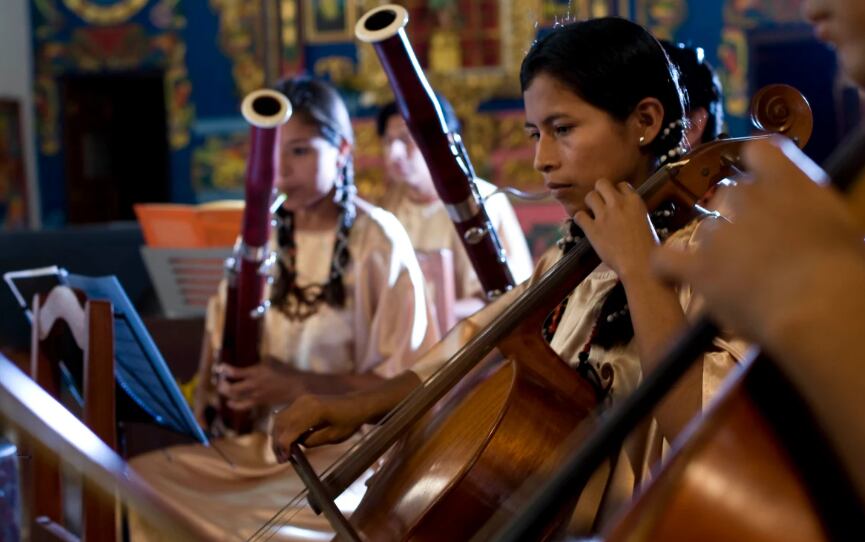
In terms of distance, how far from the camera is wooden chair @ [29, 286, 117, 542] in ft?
5.93

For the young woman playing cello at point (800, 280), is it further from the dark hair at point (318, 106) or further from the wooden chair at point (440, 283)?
the wooden chair at point (440, 283)

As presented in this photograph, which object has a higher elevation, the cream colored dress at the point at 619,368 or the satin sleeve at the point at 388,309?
the cream colored dress at the point at 619,368

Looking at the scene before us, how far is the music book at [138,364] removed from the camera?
6.57 ft

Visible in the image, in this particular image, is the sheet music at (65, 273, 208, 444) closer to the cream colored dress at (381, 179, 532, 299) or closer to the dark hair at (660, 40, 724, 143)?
the dark hair at (660, 40, 724, 143)

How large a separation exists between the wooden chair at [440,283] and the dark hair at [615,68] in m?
1.54

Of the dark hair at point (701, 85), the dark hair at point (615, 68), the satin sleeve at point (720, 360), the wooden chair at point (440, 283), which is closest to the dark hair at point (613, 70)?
the dark hair at point (615, 68)

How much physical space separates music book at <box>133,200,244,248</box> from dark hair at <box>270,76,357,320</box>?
87 cm

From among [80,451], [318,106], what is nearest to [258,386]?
[318,106]

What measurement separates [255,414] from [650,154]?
52.8 inches

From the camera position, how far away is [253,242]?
2.52 metres

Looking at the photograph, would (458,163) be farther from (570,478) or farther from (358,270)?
(570,478)

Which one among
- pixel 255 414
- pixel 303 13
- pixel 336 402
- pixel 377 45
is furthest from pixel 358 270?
pixel 303 13

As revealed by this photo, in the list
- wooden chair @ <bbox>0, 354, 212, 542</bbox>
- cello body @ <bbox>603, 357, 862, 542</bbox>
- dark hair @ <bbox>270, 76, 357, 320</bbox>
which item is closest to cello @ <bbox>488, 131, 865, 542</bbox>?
cello body @ <bbox>603, 357, 862, 542</bbox>

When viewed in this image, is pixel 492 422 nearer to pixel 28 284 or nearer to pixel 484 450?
pixel 484 450
